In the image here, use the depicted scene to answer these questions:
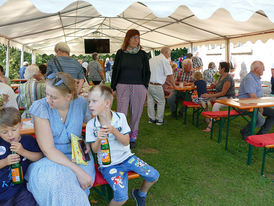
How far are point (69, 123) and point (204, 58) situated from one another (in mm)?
12864

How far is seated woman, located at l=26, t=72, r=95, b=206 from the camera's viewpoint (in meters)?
1.45

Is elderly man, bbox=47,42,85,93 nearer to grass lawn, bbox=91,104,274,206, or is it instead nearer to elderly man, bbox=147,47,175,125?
grass lawn, bbox=91,104,274,206

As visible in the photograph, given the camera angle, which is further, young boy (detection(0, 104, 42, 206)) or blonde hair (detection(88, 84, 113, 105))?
blonde hair (detection(88, 84, 113, 105))

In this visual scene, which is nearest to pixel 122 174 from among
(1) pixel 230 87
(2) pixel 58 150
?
(2) pixel 58 150

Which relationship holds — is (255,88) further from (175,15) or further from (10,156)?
(175,15)

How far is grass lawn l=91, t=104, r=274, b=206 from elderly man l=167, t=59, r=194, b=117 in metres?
1.25

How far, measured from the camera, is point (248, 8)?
2416 mm

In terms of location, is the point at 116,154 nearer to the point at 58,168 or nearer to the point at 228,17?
the point at 58,168

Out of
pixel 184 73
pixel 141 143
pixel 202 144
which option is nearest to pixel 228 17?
pixel 184 73

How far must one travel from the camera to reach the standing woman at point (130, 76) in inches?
136

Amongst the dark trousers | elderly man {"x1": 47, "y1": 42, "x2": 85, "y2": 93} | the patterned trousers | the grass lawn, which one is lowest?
the grass lawn

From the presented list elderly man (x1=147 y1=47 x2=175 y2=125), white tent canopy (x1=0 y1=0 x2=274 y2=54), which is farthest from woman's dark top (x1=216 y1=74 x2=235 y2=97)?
white tent canopy (x1=0 y1=0 x2=274 y2=54)

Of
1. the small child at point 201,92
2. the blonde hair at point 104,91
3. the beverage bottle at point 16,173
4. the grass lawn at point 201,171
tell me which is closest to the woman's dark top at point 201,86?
the small child at point 201,92

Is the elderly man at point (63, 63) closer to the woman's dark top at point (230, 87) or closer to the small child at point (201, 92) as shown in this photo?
the small child at point (201, 92)
